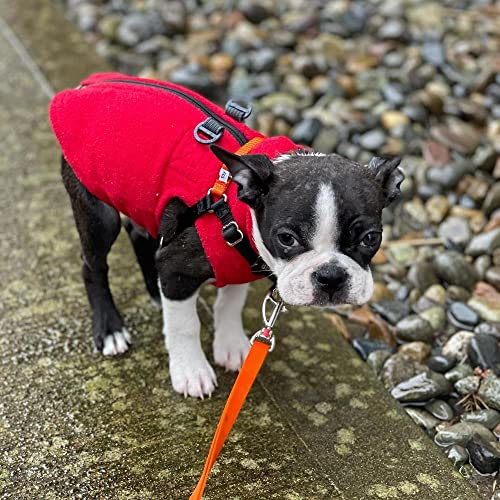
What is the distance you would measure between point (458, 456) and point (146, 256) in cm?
180

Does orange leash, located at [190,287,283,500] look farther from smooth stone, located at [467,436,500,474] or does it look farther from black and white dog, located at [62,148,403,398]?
smooth stone, located at [467,436,500,474]

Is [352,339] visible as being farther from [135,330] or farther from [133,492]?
[133,492]

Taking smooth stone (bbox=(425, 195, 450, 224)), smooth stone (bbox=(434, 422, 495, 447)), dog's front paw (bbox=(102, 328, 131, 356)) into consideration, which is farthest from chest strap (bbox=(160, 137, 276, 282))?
smooth stone (bbox=(425, 195, 450, 224))

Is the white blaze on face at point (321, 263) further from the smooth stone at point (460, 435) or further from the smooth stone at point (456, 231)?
the smooth stone at point (456, 231)

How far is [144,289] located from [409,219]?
6.43 feet

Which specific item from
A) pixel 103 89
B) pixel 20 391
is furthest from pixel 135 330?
pixel 103 89

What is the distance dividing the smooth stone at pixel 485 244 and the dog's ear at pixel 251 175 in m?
2.28

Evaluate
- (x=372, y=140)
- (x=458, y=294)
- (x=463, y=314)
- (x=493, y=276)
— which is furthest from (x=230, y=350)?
(x=372, y=140)

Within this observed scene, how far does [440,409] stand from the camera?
3814mm

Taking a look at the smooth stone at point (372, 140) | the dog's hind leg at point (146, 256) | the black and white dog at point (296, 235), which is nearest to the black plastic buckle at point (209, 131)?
the black and white dog at point (296, 235)

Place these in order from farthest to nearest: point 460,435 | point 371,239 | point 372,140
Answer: point 372,140
point 460,435
point 371,239

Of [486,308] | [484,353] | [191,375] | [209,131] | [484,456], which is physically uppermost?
[209,131]

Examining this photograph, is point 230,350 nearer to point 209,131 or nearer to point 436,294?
point 209,131

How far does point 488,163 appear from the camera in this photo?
560cm
